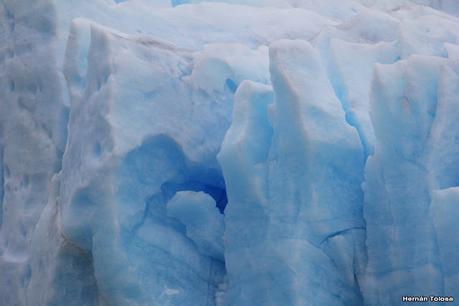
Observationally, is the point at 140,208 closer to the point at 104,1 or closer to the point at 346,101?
the point at 346,101

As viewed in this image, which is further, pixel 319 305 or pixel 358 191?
pixel 358 191

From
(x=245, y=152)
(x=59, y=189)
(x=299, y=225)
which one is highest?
(x=245, y=152)

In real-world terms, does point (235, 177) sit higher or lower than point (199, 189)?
higher

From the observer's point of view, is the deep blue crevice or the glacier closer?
the glacier

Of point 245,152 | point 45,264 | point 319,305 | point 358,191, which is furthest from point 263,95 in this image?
point 45,264

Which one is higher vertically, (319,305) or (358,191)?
(358,191)

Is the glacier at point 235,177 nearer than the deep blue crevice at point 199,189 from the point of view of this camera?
Yes

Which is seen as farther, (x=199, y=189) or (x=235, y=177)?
(x=199, y=189)

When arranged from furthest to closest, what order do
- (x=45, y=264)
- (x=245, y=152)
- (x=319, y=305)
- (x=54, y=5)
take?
(x=54, y=5)
(x=45, y=264)
(x=245, y=152)
(x=319, y=305)
